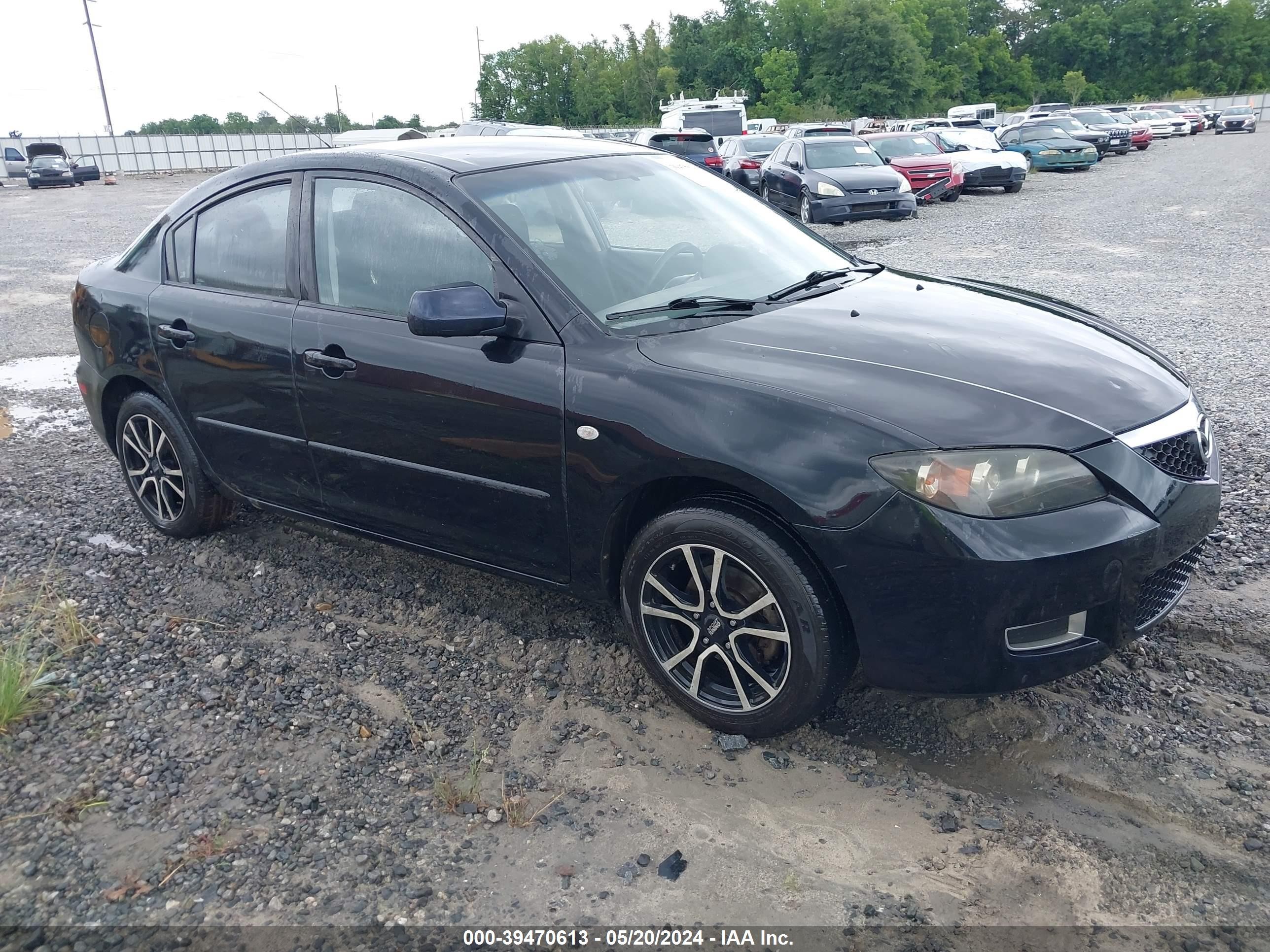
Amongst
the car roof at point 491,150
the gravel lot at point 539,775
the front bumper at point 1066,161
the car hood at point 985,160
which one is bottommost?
the gravel lot at point 539,775

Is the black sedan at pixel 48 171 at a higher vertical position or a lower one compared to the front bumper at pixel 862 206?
higher

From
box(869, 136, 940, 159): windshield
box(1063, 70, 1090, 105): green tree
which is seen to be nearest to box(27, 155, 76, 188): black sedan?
box(869, 136, 940, 159): windshield

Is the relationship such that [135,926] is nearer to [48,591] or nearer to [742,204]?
[48,591]

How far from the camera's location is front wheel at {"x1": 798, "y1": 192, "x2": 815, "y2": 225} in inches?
649

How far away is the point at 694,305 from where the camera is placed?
11.3 feet

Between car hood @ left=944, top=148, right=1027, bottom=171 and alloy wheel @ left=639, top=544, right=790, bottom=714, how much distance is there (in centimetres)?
2023

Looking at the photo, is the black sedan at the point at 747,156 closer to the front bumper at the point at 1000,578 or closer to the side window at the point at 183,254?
the side window at the point at 183,254

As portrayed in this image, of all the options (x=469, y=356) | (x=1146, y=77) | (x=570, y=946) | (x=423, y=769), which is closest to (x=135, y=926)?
(x=423, y=769)

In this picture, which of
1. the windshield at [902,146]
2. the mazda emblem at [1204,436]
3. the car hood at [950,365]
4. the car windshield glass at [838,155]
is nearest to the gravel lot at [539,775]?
the mazda emblem at [1204,436]

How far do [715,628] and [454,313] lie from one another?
1.30 metres

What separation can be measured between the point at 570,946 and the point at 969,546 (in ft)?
4.64

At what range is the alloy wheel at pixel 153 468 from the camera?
185 inches

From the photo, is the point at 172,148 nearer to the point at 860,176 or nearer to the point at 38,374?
the point at 860,176

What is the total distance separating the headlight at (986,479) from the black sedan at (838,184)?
14464 millimetres
